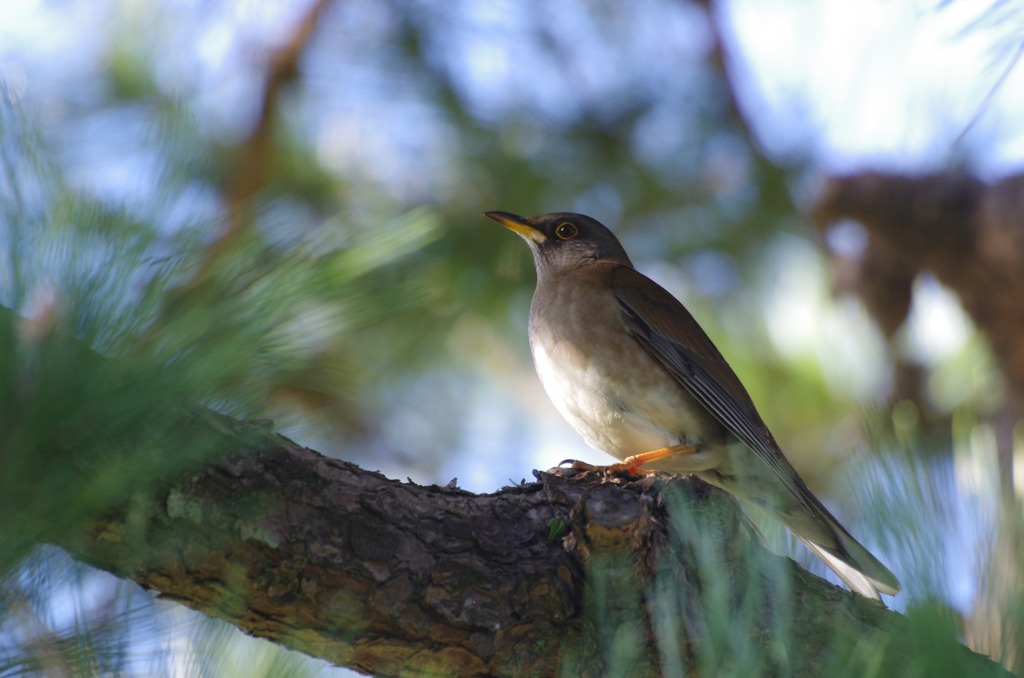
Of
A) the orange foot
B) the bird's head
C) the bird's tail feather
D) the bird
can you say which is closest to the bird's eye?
the bird's head

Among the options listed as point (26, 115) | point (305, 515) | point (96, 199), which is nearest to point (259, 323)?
point (96, 199)

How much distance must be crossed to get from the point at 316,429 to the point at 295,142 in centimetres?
444

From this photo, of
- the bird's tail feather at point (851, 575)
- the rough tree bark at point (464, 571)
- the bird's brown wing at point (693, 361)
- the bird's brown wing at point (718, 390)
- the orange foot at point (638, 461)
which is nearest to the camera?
the rough tree bark at point (464, 571)

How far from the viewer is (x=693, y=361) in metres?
5.66

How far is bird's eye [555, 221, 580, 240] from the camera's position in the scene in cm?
673

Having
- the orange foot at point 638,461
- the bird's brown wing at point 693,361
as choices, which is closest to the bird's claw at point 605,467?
the orange foot at point 638,461

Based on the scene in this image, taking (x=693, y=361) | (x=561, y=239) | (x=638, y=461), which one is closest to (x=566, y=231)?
(x=561, y=239)

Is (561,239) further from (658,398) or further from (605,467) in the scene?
(605,467)

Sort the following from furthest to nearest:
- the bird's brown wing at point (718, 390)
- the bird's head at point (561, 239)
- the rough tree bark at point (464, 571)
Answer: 1. the bird's head at point (561, 239)
2. the bird's brown wing at point (718, 390)
3. the rough tree bark at point (464, 571)

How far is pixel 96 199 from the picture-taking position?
2432mm

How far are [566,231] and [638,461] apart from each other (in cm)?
205

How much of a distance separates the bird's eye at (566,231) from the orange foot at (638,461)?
73.1 inches

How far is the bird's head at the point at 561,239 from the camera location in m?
6.68

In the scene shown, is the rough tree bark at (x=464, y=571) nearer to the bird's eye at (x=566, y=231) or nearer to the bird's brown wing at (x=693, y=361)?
the bird's brown wing at (x=693, y=361)
